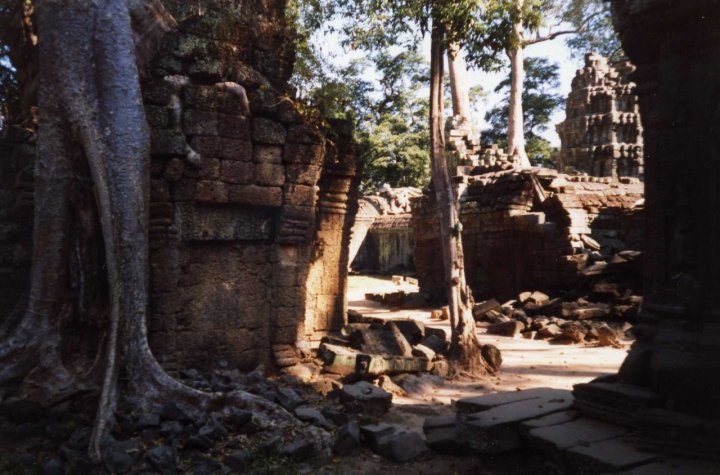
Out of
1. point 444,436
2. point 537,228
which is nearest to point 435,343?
point 444,436

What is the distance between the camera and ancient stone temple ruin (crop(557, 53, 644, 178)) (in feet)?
85.6

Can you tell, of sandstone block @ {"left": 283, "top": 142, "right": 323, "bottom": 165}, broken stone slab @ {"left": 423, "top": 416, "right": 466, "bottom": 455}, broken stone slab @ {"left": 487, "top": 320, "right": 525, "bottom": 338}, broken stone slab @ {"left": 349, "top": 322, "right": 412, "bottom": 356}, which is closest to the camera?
broken stone slab @ {"left": 423, "top": 416, "right": 466, "bottom": 455}

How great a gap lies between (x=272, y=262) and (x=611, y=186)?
12279 millimetres

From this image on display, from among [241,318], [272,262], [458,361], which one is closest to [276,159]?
[272,262]

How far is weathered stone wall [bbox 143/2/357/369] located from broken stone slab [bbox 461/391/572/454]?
3.40 metres

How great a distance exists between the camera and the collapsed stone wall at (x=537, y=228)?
13203mm

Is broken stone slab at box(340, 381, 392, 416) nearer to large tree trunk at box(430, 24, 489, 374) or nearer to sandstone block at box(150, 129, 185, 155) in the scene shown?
large tree trunk at box(430, 24, 489, 374)

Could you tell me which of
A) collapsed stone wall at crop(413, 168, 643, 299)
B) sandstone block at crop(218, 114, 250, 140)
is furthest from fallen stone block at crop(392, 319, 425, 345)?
collapsed stone wall at crop(413, 168, 643, 299)

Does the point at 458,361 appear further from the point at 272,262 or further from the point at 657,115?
the point at 657,115

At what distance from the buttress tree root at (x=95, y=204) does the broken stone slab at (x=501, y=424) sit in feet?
4.25

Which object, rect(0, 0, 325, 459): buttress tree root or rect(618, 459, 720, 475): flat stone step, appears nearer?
rect(618, 459, 720, 475): flat stone step

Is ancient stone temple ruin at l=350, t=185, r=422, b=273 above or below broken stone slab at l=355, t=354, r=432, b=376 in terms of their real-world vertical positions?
above

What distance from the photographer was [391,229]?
2505 centimetres

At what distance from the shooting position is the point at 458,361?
7461mm
